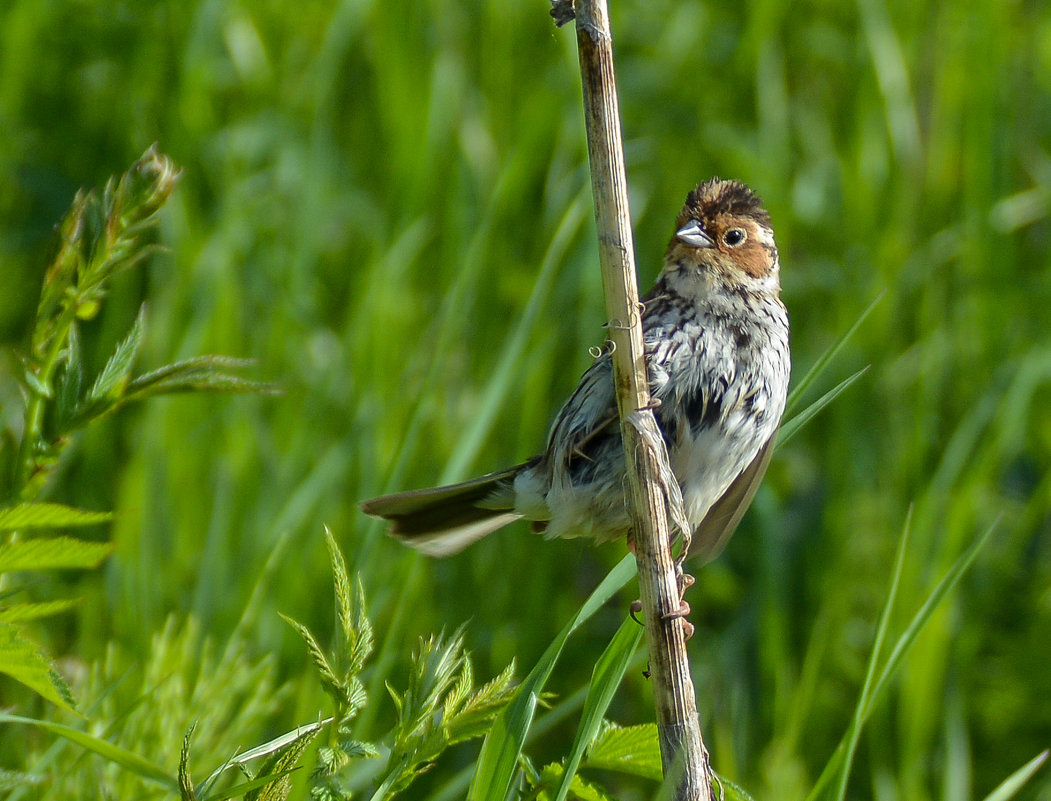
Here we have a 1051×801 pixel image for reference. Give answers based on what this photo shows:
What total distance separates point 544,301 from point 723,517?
96 cm

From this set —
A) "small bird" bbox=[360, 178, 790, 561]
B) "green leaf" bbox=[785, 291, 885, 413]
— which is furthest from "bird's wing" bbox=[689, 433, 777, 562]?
"green leaf" bbox=[785, 291, 885, 413]

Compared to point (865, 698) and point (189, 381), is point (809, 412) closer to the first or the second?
point (865, 698)

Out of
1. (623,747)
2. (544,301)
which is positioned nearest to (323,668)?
(623,747)

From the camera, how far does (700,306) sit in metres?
2.31

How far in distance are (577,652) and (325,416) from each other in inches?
39.6

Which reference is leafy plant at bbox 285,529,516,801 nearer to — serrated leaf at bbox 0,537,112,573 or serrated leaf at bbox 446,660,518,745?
serrated leaf at bbox 446,660,518,745

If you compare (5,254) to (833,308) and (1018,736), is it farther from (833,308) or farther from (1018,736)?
(1018,736)

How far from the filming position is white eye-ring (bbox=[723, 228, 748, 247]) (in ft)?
8.01

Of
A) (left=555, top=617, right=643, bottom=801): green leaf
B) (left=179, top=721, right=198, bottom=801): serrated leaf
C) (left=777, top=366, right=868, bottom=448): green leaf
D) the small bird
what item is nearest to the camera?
(left=179, top=721, right=198, bottom=801): serrated leaf

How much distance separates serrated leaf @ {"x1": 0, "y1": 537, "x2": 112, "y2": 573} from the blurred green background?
1.43m

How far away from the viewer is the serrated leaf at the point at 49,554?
1163mm

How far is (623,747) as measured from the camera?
138 centimetres

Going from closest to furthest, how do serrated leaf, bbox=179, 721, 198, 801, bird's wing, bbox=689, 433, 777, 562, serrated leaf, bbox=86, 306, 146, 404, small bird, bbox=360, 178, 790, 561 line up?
serrated leaf, bbox=179, 721, 198, 801, serrated leaf, bbox=86, 306, 146, 404, small bird, bbox=360, 178, 790, 561, bird's wing, bbox=689, 433, 777, 562

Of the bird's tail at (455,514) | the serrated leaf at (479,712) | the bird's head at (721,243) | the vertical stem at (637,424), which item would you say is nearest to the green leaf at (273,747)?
the serrated leaf at (479,712)
